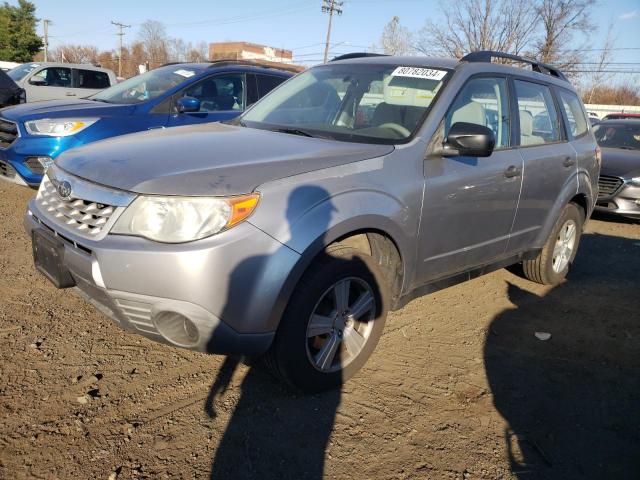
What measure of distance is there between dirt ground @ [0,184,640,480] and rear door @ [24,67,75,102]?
1078 cm

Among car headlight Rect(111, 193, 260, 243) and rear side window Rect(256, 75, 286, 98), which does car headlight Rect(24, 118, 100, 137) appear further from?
car headlight Rect(111, 193, 260, 243)

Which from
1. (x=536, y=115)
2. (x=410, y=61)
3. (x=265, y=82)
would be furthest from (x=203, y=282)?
(x=265, y=82)

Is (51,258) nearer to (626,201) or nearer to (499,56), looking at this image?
(499,56)

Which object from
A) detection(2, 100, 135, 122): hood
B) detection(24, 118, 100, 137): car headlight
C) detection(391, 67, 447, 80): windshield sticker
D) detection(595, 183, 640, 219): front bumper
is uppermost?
detection(391, 67, 447, 80): windshield sticker

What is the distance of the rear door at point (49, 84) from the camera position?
500 inches

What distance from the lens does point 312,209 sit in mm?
2381

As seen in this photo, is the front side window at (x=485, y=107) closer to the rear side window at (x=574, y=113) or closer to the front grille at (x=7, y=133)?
the rear side window at (x=574, y=113)

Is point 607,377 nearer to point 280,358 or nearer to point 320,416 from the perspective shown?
point 320,416

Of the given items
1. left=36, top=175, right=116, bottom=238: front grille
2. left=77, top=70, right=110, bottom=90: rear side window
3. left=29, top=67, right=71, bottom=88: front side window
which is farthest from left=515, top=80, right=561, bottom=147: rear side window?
left=29, top=67, right=71, bottom=88: front side window

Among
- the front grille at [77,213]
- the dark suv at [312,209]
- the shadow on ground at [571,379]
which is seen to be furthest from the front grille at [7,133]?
the shadow on ground at [571,379]

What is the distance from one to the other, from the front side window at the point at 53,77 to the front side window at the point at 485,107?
12576mm

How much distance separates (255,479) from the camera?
212 centimetres

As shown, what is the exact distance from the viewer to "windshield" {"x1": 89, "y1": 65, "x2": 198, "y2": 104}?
605 cm

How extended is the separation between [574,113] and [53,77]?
12.7 meters
